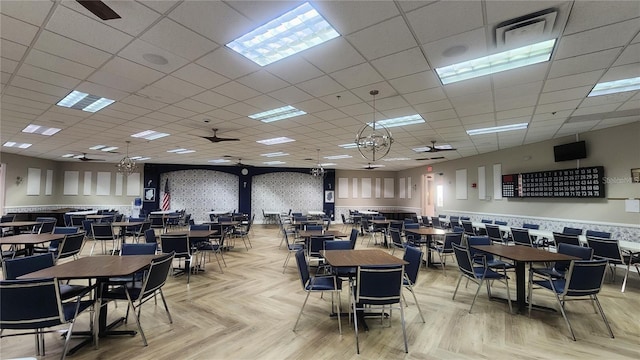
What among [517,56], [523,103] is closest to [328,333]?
[517,56]

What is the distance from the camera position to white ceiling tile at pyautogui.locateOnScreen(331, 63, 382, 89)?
3.62 metres

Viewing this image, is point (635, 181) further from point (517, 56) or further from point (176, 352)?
point (176, 352)

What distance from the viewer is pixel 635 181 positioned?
19.6 ft

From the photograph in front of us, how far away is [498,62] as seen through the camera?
139 inches

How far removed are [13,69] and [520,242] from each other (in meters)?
9.13

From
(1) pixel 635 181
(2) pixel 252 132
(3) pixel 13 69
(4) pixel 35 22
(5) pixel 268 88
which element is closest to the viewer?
(4) pixel 35 22

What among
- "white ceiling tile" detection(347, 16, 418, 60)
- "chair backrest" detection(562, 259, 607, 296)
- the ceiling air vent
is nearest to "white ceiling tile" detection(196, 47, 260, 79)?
"white ceiling tile" detection(347, 16, 418, 60)

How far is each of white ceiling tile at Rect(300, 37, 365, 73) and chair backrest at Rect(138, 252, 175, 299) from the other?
2.79 metres

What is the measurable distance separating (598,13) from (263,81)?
356 cm

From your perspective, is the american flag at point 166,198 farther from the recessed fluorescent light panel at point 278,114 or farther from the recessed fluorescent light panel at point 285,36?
the recessed fluorescent light panel at point 285,36

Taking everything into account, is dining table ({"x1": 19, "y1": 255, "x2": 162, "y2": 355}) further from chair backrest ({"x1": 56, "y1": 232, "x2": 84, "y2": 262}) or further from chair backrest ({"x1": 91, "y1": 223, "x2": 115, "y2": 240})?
chair backrest ({"x1": 91, "y1": 223, "x2": 115, "y2": 240})

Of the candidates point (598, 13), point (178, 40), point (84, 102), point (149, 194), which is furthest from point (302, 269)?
point (149, 194)

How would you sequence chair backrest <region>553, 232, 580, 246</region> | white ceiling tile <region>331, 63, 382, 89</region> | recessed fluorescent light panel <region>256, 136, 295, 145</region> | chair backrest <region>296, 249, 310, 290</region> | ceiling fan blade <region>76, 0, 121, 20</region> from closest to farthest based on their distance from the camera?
ceiling fan blade <region>76, 0, 121, 20</region> → chair backrest <region>296, 249, 310, 290</region> → white ceiling tile <region>331, 63, 382, 89</region> → chair backrest <region>553, 232, 580, 246</region> → recessed fluorescent light panel <region>256, 136, 295, 145</region>

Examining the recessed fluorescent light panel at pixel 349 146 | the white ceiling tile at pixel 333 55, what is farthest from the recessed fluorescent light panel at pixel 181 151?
the white ceiling tile at pixel 333 55
